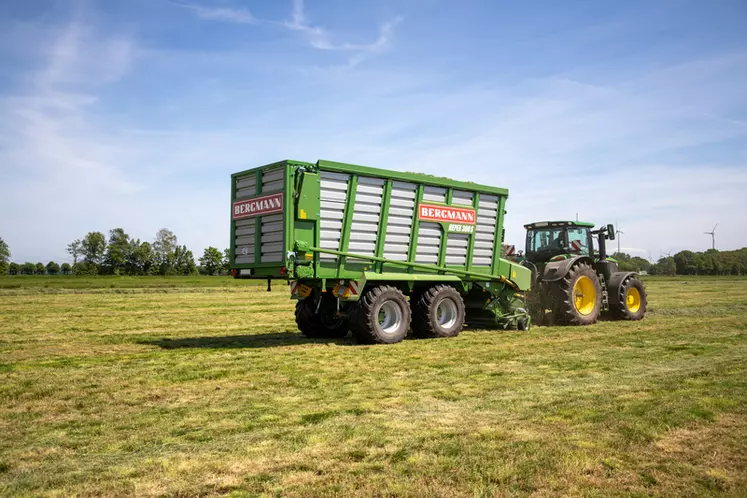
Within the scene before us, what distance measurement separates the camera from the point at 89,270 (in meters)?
94.9

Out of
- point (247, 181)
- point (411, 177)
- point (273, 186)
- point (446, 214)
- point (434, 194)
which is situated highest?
point (411, 177)

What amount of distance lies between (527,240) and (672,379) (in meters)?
9.89

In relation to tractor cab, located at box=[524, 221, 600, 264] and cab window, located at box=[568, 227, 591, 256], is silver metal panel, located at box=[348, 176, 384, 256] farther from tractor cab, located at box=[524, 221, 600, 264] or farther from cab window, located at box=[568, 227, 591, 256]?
cab window, located at box=[568, 227, 591, 256]

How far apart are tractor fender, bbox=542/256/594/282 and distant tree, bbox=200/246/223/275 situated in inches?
3153

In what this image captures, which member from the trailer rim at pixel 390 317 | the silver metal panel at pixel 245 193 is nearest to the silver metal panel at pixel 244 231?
the silver metal panel at pixel 245 193

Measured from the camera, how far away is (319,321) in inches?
516

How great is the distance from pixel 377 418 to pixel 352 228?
243 inches

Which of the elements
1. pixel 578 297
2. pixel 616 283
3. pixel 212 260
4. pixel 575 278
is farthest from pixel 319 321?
pixel 212 260

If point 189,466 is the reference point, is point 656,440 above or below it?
above

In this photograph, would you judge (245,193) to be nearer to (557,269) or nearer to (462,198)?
(462,198)

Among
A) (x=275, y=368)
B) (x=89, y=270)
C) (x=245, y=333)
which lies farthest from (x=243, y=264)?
(x=89, y=270)

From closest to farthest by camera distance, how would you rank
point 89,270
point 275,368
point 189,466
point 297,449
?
point 189,466, point 297,449, point 275,368, point 89,270

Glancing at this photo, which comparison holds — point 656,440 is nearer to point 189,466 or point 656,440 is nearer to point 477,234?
point 189,466

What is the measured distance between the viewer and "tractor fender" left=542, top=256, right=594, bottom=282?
14.9 metres
